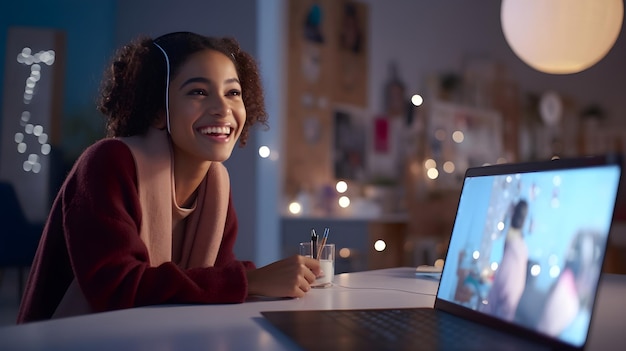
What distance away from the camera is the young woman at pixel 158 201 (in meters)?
0.98

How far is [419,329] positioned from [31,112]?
11.1 feet

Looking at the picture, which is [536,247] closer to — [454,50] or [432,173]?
[432,173]

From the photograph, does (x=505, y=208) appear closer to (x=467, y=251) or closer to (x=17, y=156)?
(x=467, y=251)

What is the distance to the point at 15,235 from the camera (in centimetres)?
333

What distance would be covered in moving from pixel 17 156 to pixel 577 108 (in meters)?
4.86

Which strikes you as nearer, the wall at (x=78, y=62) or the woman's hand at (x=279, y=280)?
the woman's hand at (x=279, y=280)

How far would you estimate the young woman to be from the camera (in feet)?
3.22

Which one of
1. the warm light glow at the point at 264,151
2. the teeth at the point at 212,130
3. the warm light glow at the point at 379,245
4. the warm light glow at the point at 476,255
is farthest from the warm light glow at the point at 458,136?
the warm light glow at the point at 476,255

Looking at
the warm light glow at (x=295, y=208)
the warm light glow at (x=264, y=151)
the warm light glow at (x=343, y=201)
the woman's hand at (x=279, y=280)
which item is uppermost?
the warm light glow at (x=264, y=151)

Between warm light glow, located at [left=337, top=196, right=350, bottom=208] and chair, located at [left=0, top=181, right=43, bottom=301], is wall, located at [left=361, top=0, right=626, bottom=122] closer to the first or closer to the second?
warm light glow, located at [left=337, top=196, right=350, bottom=208]

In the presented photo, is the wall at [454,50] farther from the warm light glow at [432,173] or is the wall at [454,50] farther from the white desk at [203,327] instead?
the white desk at [203,327]

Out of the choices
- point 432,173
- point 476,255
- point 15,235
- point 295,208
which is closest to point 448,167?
point 432,173

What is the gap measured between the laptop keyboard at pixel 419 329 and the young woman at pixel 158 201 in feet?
0.69

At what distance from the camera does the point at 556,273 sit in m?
0.68
